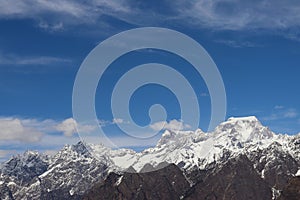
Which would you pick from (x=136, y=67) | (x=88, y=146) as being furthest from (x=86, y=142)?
(x=136, y=67)

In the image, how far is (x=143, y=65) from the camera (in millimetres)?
65312

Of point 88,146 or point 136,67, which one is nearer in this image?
point 136,67

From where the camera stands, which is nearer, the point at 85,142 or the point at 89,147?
the point at 85,142

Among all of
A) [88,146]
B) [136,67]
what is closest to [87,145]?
[88,146]

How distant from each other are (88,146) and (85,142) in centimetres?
490

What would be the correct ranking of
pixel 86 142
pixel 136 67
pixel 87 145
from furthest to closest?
pixel 87 145, pixel 86 142, pixel 136 67

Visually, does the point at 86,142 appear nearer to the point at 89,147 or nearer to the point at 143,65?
the point at 89,147

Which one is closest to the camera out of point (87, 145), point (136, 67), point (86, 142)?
point (136, 67)

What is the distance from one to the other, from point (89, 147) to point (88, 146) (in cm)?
42

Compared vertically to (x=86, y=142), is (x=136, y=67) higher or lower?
higher

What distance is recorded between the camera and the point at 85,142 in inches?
2729

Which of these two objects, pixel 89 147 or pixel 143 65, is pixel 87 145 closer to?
pixel 89 147

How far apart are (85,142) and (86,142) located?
47 cm

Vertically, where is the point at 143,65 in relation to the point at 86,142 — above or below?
above
